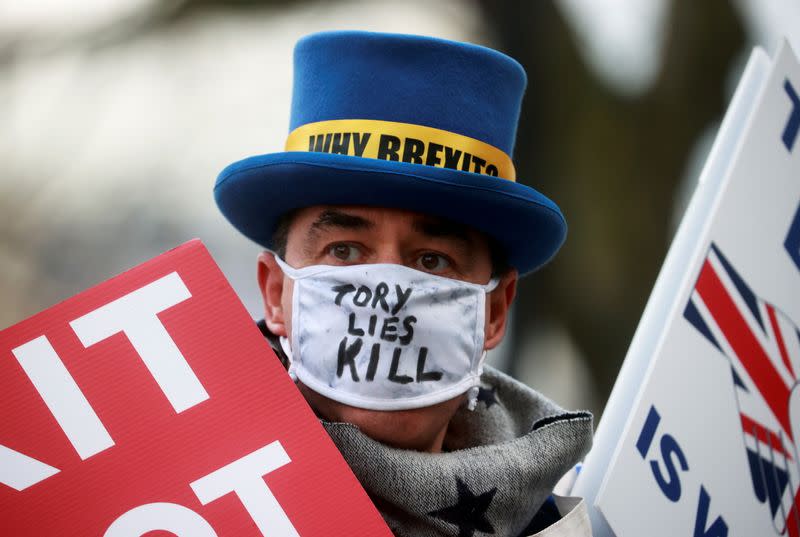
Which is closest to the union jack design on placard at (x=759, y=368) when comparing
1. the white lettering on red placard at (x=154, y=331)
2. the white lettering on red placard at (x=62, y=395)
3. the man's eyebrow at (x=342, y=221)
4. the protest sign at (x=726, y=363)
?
the protest sign at (x=726, y=363)

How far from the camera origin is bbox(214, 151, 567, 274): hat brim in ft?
6.68

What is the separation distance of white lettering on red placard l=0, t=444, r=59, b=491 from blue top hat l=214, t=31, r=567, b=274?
32.3 inches

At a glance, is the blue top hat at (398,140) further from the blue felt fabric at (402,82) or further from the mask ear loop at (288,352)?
the mask ear loop at (288,352)

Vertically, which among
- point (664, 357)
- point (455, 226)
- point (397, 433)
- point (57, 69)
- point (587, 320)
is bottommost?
point (587, 320)

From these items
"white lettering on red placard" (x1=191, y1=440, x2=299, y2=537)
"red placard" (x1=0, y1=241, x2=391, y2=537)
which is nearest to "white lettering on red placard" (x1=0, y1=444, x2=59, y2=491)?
"red placard" (x1=0, y1=241, x2=391, y2=537)

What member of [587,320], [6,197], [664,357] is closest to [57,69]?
[6,197]

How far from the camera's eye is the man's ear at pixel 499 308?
2.40 meters

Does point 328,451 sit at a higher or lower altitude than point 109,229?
higher

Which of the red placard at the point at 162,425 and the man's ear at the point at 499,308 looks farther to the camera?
the man's ear at the point at 499,308

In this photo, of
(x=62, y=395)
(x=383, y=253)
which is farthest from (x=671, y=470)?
(x=62, y=395)

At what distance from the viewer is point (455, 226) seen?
221 cm

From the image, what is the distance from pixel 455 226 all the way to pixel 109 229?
4.89 m

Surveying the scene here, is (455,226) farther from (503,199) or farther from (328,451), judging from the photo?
(328,451)

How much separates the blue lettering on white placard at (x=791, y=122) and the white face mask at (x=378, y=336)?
1136 mm
